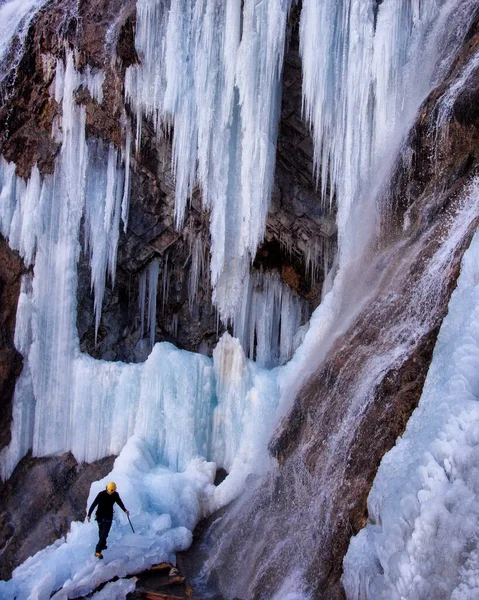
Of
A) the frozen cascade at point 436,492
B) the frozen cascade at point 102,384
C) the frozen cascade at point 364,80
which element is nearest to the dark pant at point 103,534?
the frozen cascade at point 102,384

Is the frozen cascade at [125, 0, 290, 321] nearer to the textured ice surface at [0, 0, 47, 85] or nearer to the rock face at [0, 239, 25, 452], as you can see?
the textured ice surface at [0, 0, 47, 85]

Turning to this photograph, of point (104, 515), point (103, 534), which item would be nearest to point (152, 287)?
point (104, 515)

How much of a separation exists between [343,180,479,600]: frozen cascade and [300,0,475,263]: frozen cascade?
4.25 meters

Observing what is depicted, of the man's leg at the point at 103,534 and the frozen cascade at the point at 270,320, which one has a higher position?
the frozen cascade at the point at 270,320

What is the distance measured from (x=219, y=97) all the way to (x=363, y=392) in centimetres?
659

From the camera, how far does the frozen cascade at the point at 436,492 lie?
3.84 m

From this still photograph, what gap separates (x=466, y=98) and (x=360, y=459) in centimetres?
442

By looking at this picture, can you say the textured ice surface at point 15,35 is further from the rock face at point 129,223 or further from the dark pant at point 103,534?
the dark pant at point 103,534

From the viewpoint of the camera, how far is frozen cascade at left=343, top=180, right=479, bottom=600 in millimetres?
3838

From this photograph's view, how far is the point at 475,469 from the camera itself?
396cm

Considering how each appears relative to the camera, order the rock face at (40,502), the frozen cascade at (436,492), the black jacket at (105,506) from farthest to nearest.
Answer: the rock face at (40,502) → the black jacket at (105,506) → the frozen cascade at (436,492)

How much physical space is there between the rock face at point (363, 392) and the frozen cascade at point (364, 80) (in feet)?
2.41

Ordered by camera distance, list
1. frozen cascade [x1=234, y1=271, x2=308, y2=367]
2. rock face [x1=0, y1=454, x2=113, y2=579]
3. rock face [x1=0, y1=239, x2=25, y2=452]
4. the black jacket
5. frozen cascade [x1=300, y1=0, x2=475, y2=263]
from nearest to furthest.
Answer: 1. the black jacket
2. frozen cascade [x1=300, y1=0, x2=475, y2=263]
3. rock face [x1=0, y1=454, x2=113, y2=579]
4. rock face [x1=0, y1=239, x2=25, y2=452]
5. frozen cascade [x1=234, y1=271, x2=308, y2=367]

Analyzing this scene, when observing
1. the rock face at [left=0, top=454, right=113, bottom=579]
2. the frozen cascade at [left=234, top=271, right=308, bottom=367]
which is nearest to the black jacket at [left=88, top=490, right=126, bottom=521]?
the rock face at [left=0, top=454, right=113, bottom=579]
